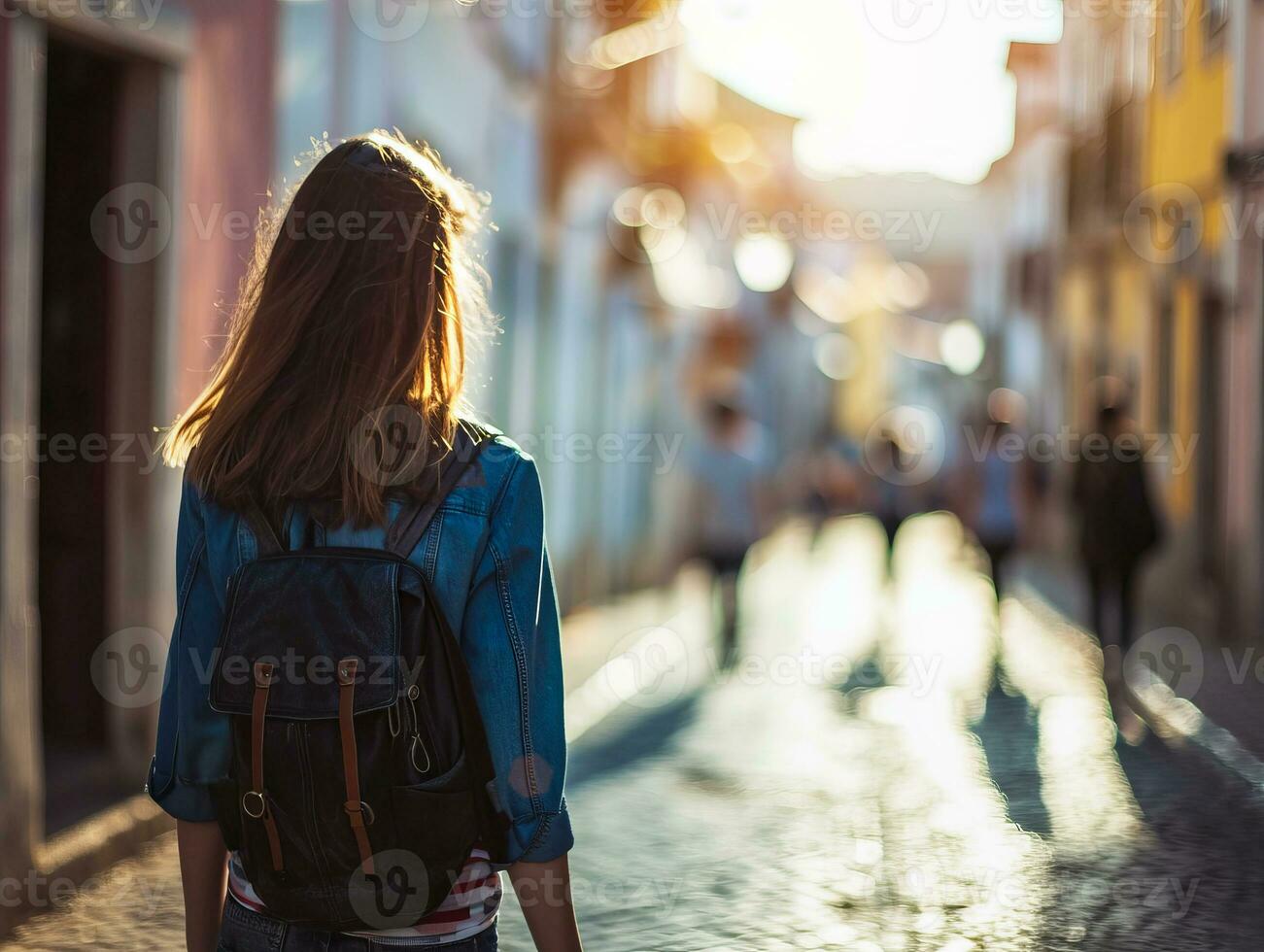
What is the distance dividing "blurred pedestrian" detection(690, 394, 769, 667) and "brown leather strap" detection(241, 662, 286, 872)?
10.1 metres

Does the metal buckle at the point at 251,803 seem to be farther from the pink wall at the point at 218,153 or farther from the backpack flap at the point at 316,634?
the pink wall at the point at 218,153

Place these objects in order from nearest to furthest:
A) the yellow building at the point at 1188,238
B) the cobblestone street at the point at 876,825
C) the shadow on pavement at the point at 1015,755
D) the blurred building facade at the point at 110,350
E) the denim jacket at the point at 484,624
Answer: the denim jacket at the point at 484,624 < the cobblestone street at the point at 876,825 < the shadow on pavement at the point at 1015,755 < the blurred building facade at the point at 110,350 < the yellow building at the point at 1188,238

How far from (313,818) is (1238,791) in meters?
6.15

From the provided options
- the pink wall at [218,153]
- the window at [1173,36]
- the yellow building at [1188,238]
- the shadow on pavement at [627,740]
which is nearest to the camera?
the pink wall at [218,153]

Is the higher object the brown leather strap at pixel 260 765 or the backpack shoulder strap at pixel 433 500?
the backpack shoulder strap at pixel 433 500

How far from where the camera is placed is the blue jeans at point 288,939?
7.22 ft

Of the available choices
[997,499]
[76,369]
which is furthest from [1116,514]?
[76,369]

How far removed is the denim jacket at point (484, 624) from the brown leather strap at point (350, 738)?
0.14m

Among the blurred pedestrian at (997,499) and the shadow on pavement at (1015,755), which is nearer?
the shadow on pavement at (1015,755)

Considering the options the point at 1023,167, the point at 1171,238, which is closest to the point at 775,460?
the point at 1023,167

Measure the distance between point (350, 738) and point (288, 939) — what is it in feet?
0.95

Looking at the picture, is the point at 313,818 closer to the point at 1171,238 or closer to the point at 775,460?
the point at 1171,238

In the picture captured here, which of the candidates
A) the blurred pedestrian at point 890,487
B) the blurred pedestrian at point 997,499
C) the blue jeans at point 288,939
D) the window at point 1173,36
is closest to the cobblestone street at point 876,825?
the blurred pedestrian at point 997,499

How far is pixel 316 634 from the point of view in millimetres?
2148
